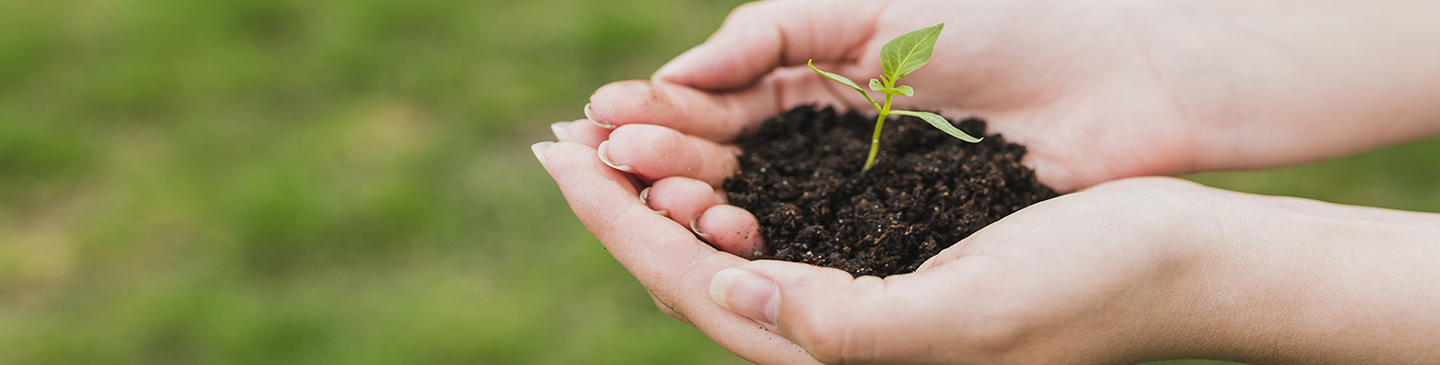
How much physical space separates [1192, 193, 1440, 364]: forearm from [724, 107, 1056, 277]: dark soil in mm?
535

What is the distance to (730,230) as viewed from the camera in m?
2.14

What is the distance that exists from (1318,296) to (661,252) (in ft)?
5.28

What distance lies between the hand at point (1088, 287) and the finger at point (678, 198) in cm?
5

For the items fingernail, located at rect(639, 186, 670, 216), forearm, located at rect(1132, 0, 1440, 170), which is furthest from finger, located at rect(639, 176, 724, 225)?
forearm, located at rect(1132, 0, 1440, 170)

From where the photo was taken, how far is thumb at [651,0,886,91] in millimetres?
2641

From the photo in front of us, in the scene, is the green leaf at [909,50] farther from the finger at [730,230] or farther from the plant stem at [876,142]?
the finger at [730,230]

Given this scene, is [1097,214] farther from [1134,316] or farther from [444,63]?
[444,63]

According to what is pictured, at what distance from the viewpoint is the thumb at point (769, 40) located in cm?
264

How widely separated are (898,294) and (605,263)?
84.3 inches

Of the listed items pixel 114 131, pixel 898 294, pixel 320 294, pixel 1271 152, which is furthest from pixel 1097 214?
pixel 114 131

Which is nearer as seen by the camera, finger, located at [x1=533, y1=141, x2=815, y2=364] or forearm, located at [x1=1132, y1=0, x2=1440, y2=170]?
finger, located at [x1=533, y1=141, x2=815, y2=364]

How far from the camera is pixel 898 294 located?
170 centimetres

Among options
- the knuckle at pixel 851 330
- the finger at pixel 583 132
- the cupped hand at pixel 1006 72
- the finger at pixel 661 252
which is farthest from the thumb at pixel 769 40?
the knuckle at pixel 851 330

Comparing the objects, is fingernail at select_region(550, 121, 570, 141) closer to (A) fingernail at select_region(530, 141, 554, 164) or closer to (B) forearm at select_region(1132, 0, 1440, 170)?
(A) fingernail at select_region(530, 141, 554, 164)
